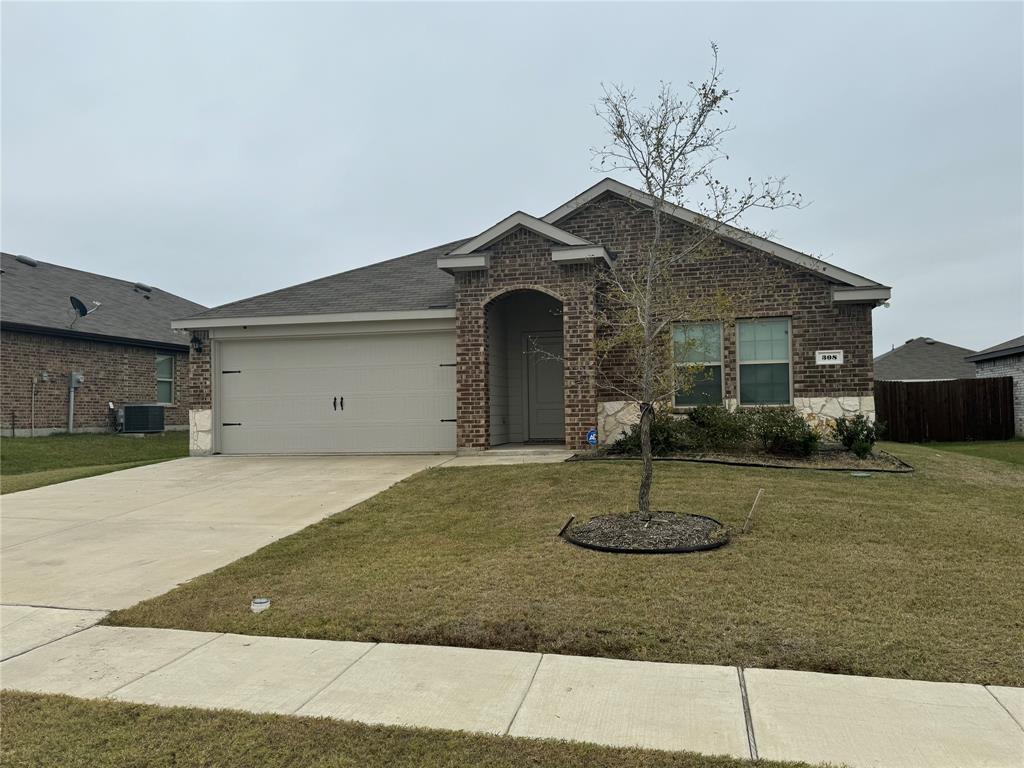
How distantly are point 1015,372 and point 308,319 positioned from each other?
21461 millimetres

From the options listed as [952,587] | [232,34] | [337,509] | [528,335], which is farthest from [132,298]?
[952,587]

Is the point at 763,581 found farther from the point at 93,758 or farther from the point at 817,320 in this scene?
the point at 817,320

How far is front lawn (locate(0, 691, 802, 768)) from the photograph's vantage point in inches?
116

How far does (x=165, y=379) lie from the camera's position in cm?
2198

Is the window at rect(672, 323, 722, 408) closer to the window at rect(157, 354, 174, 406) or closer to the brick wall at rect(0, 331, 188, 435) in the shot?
the brick wall at rect(0, 331, 188, 435)

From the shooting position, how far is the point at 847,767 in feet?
9.35

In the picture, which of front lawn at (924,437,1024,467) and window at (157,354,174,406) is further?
window at (157,354,174,406)

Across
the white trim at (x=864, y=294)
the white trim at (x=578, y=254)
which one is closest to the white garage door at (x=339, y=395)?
the white trim at (x=578, y=254)

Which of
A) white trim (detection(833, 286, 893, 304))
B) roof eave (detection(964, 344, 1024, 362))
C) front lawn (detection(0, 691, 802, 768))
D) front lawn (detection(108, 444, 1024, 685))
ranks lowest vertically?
front lawn (detection(0, 691, 802, 768))

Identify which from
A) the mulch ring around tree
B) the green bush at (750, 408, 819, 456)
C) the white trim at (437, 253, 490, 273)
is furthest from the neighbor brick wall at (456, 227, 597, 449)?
the mulch ring around tree

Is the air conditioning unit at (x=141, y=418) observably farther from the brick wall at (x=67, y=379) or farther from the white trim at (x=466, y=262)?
the white trim at (x=466, y=262)

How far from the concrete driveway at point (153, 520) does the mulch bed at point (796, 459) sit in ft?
11.1

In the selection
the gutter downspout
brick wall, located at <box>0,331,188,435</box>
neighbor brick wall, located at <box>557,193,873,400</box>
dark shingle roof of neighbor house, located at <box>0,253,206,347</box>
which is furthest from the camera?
the gutter downspout

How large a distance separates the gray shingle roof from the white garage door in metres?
0.63
